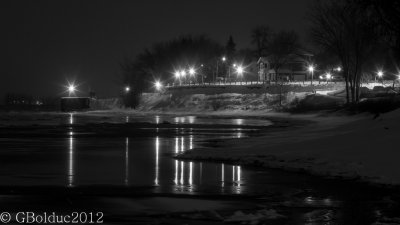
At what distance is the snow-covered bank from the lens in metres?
21.7

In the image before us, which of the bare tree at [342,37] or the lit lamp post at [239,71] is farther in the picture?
the lit lamp post at [239,71]

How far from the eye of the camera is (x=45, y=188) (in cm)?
1808

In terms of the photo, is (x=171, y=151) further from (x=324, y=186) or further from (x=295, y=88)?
(x=295, y=88)

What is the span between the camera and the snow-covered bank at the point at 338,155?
854 inches

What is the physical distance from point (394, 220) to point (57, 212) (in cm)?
762

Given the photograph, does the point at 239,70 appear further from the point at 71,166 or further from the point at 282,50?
the point at 71,166

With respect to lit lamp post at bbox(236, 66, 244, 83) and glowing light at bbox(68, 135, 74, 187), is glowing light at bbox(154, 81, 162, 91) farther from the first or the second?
glowing light at bbox(68, 135, 74, 187)

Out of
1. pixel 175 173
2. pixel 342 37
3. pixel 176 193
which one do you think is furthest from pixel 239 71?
pixel 176 193

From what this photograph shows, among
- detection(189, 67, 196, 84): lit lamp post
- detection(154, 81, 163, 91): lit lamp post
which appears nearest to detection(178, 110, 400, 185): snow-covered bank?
detection(189, 67, 196, 84): lit lamp post

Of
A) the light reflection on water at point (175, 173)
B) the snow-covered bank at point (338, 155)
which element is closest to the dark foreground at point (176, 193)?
the light reflection on water at point (175, 173)

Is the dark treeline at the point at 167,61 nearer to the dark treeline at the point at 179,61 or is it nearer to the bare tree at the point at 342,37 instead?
the dark treeline at the point at 179,61

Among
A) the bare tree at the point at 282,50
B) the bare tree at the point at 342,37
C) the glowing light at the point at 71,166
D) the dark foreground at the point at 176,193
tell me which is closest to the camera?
the dark foreground at the point at 176,193

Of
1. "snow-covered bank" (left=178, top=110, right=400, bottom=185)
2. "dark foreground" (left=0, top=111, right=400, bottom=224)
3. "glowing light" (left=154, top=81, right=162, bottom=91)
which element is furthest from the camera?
"glowing light" (left=154, top=81, right=162, bottom=91)

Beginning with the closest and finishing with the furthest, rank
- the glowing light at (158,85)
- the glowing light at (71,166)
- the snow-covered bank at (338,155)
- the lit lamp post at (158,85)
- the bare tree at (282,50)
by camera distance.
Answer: the glowing light at (71,166)
the snow-covered bank at (338,155)
the bare tree at (282,50)
the lit lamp post at (158,85)
the glowing light at (158,85)
